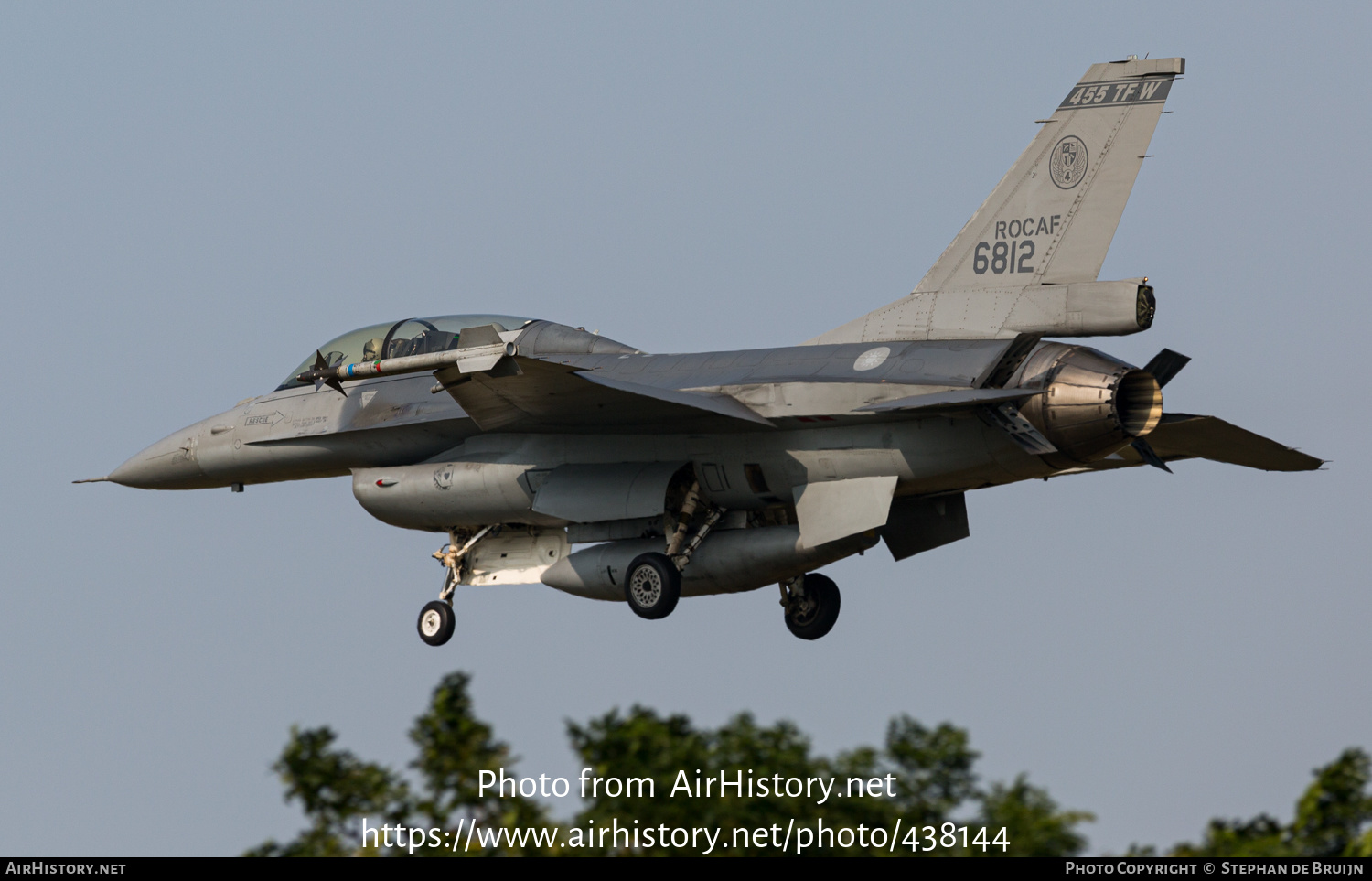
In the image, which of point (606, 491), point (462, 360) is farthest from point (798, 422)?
point (462, 360)

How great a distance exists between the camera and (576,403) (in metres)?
16.7

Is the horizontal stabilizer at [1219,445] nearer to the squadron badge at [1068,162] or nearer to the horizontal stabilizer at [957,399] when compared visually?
the horizontal stabilizer at [957,399]

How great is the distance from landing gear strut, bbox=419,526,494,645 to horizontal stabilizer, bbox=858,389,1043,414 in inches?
245

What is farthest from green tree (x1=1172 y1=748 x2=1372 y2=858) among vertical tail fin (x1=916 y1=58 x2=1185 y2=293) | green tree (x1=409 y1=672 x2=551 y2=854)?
vertical tail fin (x1=916 y1=58 x2=1185 y2=293)

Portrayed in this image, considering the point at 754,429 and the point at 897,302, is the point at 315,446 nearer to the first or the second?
the point at 754,429

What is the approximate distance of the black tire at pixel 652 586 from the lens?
17516mm

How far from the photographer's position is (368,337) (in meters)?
20.3

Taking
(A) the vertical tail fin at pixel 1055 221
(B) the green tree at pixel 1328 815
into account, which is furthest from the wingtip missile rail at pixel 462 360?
(B) the green tree at pixel 1328 815

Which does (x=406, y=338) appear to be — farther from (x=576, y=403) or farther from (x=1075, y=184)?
(x=1075, y=184)

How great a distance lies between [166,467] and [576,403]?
705cm

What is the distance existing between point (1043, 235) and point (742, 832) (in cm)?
813

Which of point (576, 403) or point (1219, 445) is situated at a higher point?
point (576, 403)
